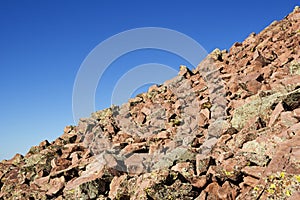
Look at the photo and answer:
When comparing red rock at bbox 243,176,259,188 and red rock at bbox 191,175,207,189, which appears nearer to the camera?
red rock at bbox 243,176,259,188

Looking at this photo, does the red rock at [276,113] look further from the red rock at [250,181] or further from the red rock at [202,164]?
the red rock at [250,181]

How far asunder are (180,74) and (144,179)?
22.0 m

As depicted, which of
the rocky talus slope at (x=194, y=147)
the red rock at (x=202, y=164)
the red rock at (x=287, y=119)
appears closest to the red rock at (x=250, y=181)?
the rocky talus slope at (x=194, y=147)

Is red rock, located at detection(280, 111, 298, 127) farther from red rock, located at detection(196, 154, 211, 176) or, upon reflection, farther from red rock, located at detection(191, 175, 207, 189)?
red rock, located at detection(191, 175, 207, 189)

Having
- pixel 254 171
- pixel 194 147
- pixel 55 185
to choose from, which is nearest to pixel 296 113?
pixel 254 171

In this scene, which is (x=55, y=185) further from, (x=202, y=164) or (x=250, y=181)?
(x=250, y=181)

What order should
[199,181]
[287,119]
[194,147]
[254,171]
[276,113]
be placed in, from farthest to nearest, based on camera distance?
[194,147]
[276,113]
[287,119]
[199,181]
[254,171]

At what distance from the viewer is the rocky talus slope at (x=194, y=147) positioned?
9812mm

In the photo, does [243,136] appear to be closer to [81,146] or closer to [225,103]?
[225,103]

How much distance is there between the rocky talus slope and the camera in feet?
32.2

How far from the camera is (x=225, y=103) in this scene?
61.2 ft

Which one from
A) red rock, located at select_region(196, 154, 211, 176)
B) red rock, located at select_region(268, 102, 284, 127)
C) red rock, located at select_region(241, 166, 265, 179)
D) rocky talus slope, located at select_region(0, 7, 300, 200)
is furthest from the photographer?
red rock, located at select_region(268, 102, 284, 127)

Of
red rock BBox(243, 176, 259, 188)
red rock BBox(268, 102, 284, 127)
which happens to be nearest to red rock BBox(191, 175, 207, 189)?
red rock BBox(243, 176, 259, 188)

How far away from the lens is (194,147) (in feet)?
48.4
